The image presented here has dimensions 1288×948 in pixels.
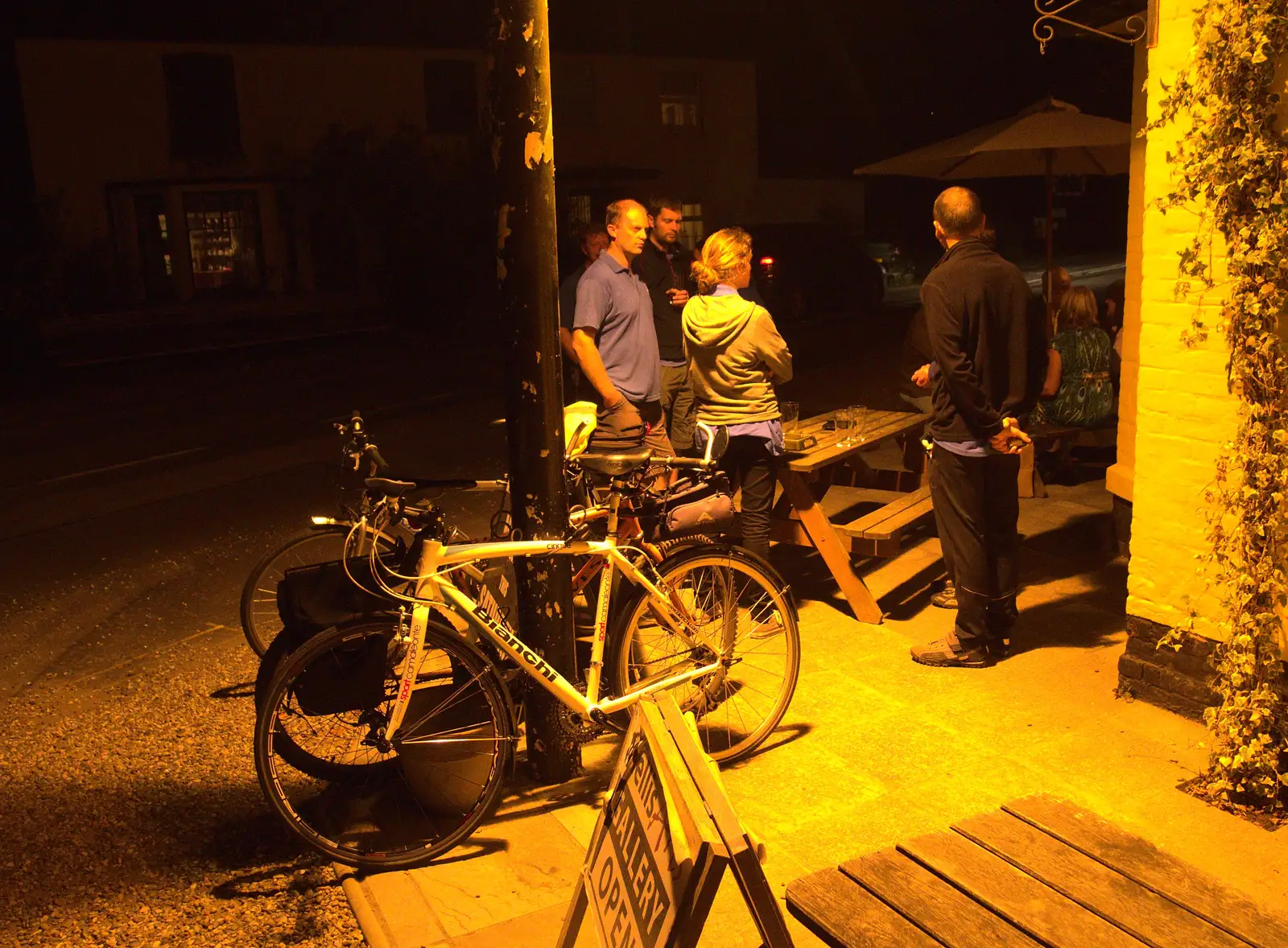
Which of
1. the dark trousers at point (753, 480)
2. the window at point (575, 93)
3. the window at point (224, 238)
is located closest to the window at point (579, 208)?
the window at point (575, 93)

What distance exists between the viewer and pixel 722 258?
5.85 meters

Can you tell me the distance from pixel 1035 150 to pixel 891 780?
6846 millimetres

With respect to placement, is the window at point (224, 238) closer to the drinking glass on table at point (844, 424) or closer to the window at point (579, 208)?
the window at point (579, 208)

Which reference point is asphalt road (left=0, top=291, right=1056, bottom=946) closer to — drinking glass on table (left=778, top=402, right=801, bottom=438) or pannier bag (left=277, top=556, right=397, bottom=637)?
pannier bag (left=277, top=556, right=397, bottom=637)

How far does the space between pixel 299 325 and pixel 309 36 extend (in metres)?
8.72

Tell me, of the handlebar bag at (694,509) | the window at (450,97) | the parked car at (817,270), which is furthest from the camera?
the window at (450,97)

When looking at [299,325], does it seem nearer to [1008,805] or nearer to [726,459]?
[726,459]

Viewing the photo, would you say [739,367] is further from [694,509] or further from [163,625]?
[163,625]

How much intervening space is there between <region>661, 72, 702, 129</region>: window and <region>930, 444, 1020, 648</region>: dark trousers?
32.1 m

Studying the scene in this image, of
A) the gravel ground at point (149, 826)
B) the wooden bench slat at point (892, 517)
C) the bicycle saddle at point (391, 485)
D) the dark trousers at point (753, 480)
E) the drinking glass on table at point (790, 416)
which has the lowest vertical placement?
the gravel ground at point (149, 826)

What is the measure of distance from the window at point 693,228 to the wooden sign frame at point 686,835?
99.8ft

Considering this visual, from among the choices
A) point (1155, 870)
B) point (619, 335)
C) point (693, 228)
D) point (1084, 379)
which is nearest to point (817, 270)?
point (693, 228)

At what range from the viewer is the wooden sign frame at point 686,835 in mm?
2125

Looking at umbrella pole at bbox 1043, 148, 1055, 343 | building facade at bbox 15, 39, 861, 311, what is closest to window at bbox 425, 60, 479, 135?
building facade at bbox 15, 39, 861, 311
